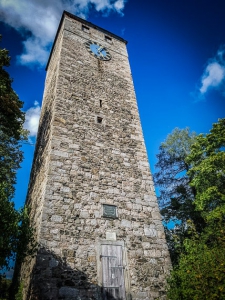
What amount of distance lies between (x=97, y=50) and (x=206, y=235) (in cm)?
1070

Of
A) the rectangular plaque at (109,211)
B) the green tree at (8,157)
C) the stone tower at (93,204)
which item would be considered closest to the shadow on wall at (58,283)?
the stone tower at (93,204)

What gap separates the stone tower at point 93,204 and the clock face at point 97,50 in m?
1.84

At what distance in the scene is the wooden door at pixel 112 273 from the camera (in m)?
5.38

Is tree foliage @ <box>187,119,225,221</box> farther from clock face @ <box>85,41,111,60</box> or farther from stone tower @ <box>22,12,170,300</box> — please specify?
clock face @ <box>85,41,111,60</box>

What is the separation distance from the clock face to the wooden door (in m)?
9.53

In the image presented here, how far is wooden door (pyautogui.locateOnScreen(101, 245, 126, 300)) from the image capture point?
5.38 meters

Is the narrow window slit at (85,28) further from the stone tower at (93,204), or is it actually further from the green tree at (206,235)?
the green tree at (206,235)

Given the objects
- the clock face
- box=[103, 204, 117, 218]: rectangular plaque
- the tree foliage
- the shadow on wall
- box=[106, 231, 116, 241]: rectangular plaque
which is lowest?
the shadow on wall

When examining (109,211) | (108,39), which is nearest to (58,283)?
(109,211)

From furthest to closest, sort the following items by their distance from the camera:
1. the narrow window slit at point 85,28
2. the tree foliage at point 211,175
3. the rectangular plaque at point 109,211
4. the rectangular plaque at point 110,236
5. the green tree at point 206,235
A: the narrow window slit at point 85,28, the tree foliage at point 211,175, the rectangular plaque at point 109,211, the rectangular plaque at point 110,236, the green tree at point 206,235

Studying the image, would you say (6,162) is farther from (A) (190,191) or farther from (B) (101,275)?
(A) (190,191)

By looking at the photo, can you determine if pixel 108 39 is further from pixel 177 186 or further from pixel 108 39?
pixel 177 186

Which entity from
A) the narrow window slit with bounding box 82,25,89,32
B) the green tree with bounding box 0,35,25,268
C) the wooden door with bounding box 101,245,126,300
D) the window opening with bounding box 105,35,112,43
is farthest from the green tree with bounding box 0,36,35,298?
the window opening with bounding box 105,35,112,43

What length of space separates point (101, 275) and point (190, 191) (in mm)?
9284
